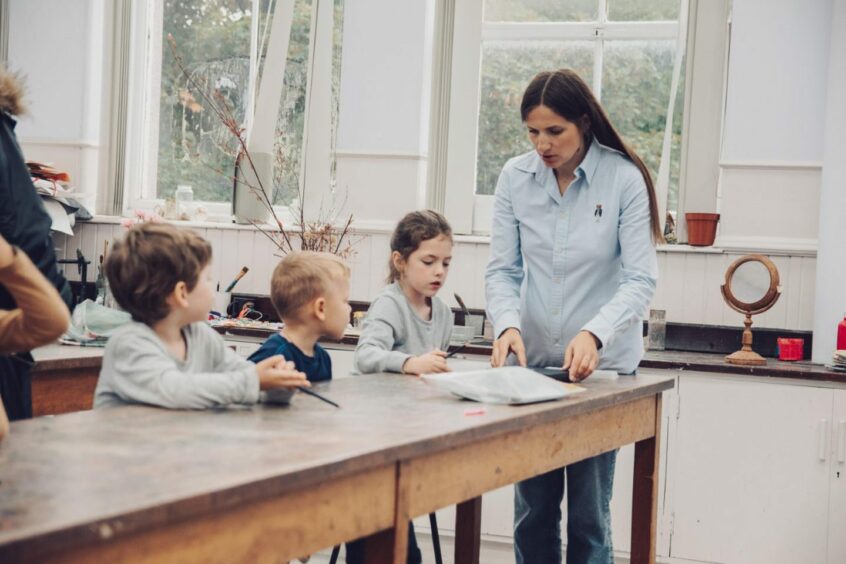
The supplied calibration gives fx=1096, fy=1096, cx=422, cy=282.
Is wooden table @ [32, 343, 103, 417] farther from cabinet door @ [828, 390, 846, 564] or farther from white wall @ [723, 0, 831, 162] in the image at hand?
white wall @ [723, 0, 831, 162]

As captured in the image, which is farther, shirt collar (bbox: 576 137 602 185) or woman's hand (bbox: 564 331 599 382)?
shirt collar (bbox: 576 137 602 185)

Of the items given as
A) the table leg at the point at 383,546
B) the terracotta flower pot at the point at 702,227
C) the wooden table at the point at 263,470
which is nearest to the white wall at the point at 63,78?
the terracotta flower pot at the point at 702,227

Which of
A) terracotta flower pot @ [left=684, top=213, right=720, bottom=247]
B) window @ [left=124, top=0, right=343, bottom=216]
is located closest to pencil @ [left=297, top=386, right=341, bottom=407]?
terracotta flower pot @ [left=684, top=213, right=720, bottom=247]

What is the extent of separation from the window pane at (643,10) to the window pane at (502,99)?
327mm

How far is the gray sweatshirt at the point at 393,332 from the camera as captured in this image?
2.72 metres

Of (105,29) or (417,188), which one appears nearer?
(417,188)

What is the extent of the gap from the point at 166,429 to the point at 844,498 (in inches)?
114

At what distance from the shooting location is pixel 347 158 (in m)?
4.89

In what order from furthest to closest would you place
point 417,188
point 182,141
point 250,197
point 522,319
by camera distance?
point 182,141, point 250,197, point 417,188, point 522,319

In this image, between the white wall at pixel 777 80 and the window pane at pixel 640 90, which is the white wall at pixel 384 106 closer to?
the window pane at pixel 640 90

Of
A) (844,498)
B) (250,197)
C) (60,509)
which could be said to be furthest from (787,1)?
(60,509)

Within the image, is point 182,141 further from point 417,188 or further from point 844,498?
point 844,498

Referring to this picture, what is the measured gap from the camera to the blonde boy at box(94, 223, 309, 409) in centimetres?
188

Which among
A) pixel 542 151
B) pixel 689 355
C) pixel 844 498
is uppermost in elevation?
pixel 542 151
